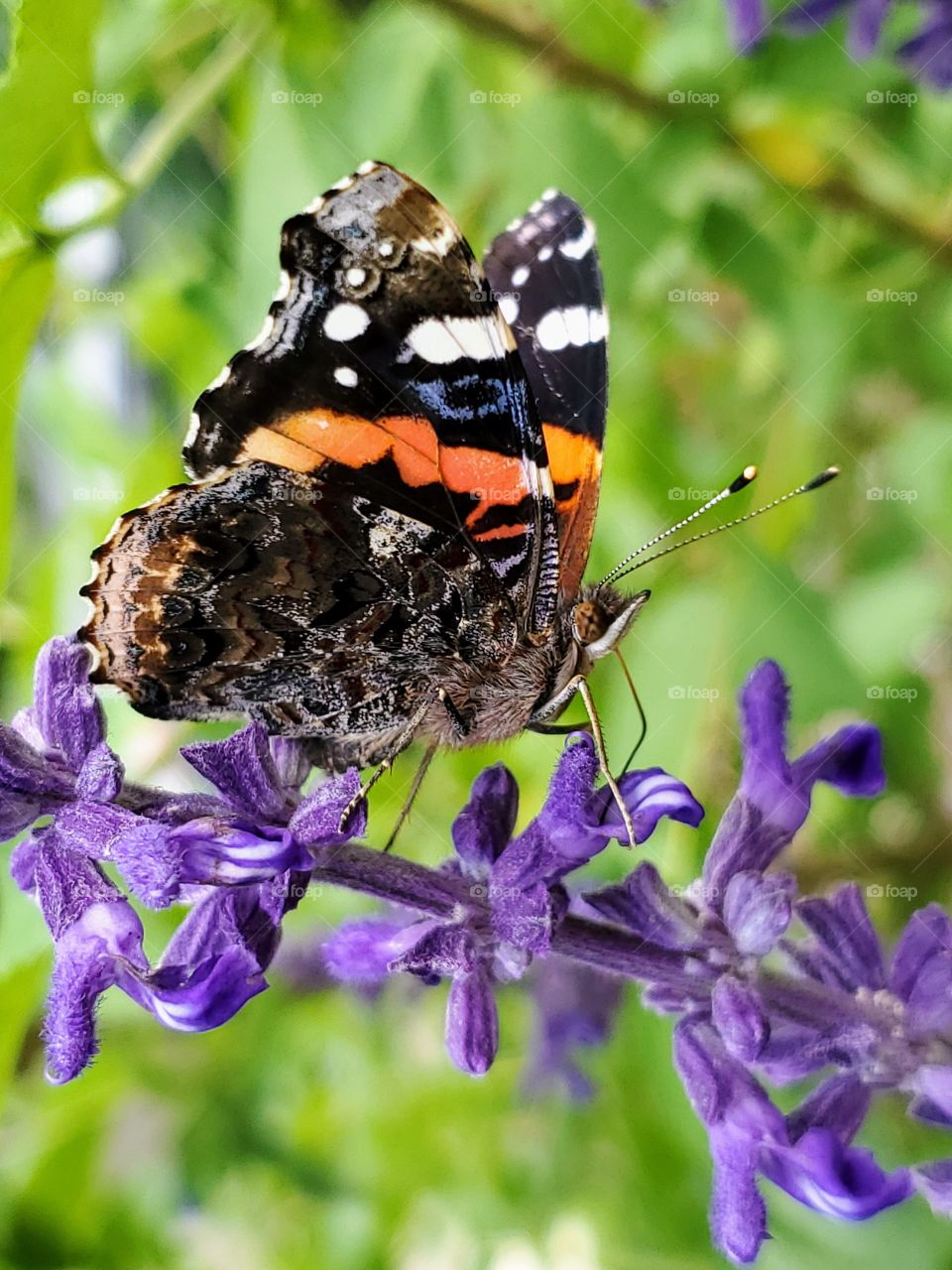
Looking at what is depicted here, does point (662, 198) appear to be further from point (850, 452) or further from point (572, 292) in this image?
point (850, 452)

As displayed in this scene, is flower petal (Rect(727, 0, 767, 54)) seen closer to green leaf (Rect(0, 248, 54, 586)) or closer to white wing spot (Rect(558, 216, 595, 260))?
white wing spot (Rect(558, 216, 595, 260))

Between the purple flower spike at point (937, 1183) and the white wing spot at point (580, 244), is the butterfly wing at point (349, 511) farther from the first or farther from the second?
the purple flower spike at point (937, 1183)

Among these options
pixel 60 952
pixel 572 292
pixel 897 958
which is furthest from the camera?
pixel 572 292

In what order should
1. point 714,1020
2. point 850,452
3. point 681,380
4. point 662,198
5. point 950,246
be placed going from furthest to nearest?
point 681,380
point 850,452
point 950,246
point 662,198
point 714,1020

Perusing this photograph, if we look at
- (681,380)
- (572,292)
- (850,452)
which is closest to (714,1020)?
(572,292)
